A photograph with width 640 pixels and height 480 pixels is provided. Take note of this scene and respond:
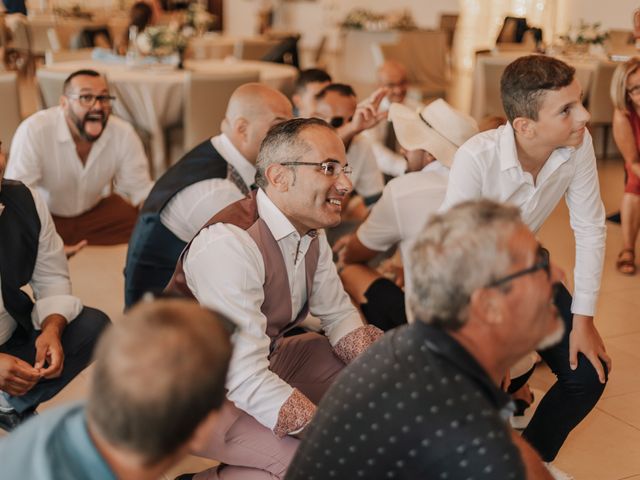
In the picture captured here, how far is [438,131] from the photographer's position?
3.42 m

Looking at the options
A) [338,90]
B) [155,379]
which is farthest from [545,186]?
[155,379]

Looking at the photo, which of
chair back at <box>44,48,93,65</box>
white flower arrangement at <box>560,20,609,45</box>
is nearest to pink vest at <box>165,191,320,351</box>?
chair back at <box>44,48,93,65</box>

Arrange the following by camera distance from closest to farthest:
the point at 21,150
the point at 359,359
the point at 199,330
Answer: the point at 199,330, the point at 359,359, the point at 21,150

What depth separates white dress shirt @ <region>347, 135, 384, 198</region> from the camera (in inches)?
177

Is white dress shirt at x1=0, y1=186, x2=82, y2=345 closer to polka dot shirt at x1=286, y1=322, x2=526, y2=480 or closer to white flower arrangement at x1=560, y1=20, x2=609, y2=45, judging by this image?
polka dot shirt at x1=286, y1=322, x2=526, y2=480

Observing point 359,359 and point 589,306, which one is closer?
point 359,359

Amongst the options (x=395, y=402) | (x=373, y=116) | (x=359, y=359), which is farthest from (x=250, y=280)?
(x=373, y=116)

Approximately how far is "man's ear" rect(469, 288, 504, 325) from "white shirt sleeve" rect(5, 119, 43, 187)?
342 cm

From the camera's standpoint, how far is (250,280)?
7.52 ft

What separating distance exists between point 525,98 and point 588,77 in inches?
231

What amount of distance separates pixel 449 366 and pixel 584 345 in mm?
1311

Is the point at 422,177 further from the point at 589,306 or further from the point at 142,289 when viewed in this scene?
the point at 142,289

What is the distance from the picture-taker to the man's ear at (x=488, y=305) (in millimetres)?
1521

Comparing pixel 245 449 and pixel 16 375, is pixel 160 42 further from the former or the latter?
pixel 245 449
